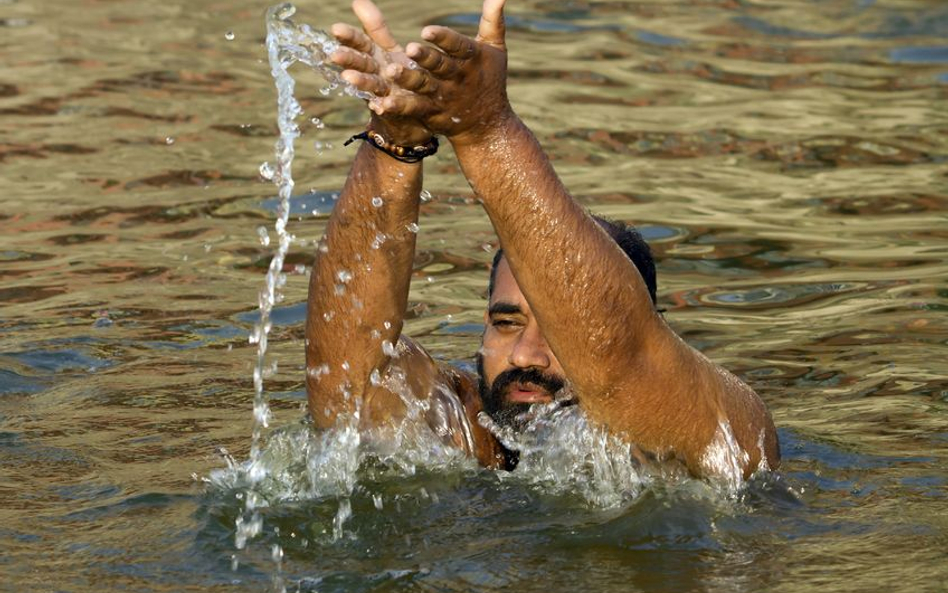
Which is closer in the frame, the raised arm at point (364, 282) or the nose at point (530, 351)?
the raised arm at point (364, 282)

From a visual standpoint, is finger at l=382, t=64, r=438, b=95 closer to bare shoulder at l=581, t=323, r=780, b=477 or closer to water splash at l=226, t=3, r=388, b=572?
water splash at l=226, t=3, r=388, b=572

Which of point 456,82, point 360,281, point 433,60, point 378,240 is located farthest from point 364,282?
point 433,60

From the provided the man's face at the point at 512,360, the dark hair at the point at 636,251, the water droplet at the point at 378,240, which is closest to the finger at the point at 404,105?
the water droplet at the point at 378,240

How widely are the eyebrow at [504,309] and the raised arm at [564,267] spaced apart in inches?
25.5

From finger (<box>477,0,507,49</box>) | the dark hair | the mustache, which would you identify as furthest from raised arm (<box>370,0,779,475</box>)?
the dark hair

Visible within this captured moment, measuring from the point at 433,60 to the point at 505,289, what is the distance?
64.1 inches

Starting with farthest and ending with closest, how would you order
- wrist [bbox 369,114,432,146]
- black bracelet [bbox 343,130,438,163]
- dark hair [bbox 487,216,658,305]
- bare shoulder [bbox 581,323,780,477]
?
1. dark hair [bbox 487,216,658,305]
2. bare shoulder [bbox 581,323,780,477]
3. black bracelet [bbox 343,130,438,163]
4. wrist [bbox 369,114,432,146]

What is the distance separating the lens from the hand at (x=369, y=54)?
3.29 m

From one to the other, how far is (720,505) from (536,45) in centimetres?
786

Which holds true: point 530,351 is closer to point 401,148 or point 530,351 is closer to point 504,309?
point 504,309

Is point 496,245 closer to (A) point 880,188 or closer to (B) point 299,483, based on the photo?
(A) point 880,188

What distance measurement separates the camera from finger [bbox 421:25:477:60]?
330 cm

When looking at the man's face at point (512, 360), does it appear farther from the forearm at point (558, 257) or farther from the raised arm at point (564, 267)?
the forearm at point (558, 257)

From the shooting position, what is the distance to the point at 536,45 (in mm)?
12000
